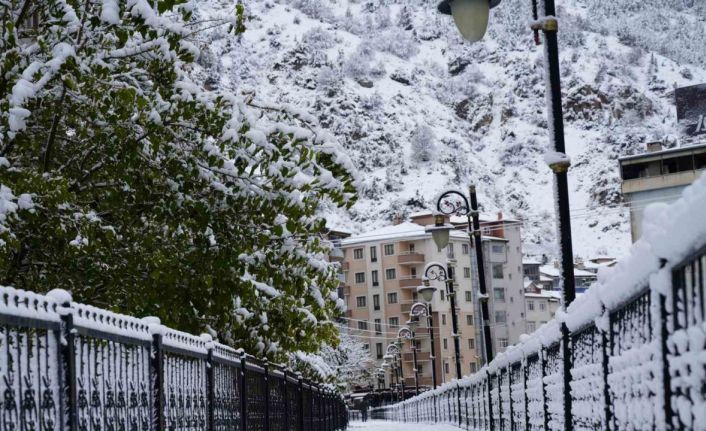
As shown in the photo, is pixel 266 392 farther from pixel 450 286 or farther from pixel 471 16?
pixel 450 286

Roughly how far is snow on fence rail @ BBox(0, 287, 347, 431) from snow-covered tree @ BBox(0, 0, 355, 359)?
1.63m

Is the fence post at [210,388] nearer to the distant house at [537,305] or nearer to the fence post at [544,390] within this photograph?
the fence post at [544,390]

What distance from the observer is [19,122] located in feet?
31.0

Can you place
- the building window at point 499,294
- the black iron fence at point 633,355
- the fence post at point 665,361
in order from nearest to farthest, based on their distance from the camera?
the black iron fence at point 633,355 → the fence post at point 665,361 → the building window at point 499,294

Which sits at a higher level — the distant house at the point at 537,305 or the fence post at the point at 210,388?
the distant house at the point at 537,305

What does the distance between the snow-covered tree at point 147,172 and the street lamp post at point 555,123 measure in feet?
9.84

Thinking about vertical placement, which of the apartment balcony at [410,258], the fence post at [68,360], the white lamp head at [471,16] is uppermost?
the apartment balcony at [410,258]

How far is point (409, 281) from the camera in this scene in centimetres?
12662

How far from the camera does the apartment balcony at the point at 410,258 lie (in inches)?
5005

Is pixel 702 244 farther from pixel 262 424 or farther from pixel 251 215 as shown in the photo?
pixel 262 424

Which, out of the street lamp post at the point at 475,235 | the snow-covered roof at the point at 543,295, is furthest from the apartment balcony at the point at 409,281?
the street lamp post at the point at 475,235

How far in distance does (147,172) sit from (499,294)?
116454mm

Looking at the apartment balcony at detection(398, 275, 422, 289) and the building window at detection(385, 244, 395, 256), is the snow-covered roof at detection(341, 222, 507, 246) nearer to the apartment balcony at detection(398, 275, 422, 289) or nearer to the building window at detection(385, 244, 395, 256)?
the building window at detection(385, 244, 395, 256)

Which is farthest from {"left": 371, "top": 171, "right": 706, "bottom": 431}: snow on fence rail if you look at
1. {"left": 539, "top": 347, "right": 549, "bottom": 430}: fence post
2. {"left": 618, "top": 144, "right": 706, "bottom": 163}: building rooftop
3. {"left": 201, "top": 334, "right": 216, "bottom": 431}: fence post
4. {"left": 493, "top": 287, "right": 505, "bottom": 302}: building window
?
{"left": 493, "top": 287, "right": 505, "bottom": 302}: building window
